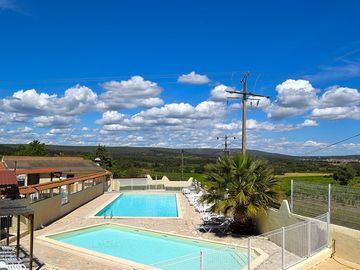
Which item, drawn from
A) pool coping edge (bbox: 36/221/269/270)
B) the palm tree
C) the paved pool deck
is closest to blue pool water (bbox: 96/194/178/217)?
the paved pool deck

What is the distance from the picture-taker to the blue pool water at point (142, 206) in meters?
25.4

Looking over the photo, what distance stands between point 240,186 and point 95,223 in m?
8.07

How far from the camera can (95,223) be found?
1945cm

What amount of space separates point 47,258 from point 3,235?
→ 3.13m

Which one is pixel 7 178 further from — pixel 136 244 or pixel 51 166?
pixel 51 166

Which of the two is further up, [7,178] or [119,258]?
[7,178]

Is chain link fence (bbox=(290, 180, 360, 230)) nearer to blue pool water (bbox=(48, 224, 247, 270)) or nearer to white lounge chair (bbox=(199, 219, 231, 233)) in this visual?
blue pool water (bbox=(48, 224, 247, 270))

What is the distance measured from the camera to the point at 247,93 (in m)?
20.1

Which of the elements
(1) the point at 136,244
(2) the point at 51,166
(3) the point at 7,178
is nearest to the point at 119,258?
(1) the point at 136,244

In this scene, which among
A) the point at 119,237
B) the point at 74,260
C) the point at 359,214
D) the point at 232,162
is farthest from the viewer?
the point at 119,237

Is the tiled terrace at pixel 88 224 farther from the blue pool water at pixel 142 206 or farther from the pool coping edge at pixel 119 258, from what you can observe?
the blue pool water at pixel 142 206

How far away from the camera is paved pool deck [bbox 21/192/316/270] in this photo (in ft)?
38.8

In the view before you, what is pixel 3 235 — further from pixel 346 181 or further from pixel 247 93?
pixel 346 181

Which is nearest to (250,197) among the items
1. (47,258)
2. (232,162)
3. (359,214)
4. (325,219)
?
(232,162)
